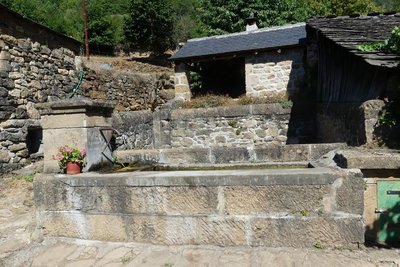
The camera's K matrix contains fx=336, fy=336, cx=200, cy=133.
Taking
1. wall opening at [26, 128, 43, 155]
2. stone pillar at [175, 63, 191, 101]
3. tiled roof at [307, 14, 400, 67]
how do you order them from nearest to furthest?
1. tiled roof at [307, 14, 400, 67]
2. wall opening at [26, 128, 43, 155]
3. stone pillar at [175, 63, 191, 101]

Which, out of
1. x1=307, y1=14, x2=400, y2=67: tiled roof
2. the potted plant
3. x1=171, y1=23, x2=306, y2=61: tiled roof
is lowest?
the potted plant

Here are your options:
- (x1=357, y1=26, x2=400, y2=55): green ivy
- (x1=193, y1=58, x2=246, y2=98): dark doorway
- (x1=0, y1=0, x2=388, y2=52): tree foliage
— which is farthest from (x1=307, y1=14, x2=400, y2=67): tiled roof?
(x1=0, y1=0, x2=388, y2=52): tree foliage

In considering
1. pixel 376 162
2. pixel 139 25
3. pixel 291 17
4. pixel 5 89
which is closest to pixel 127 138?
pixel 5 89

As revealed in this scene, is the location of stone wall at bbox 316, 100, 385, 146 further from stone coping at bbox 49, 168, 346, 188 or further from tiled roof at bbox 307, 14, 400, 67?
stone coping at bbox 49, 168, 346, 188

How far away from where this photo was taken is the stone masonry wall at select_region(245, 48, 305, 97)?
11508 millimetres

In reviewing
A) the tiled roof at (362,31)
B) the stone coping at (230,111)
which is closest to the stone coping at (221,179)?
the tiled roof at (362,31)

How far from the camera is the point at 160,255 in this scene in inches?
116

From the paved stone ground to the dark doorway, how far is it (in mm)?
12667

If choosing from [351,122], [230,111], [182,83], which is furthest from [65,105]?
[182,83]

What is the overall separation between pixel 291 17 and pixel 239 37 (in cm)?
797

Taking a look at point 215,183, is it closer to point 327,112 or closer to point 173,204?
point 173,204

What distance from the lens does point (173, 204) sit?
3.09 meters

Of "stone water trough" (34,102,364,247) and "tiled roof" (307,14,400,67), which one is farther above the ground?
"tiled roof" (307,14,400,67)

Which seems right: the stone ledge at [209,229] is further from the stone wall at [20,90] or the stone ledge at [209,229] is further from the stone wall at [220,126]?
the stone wall at [220,126]
